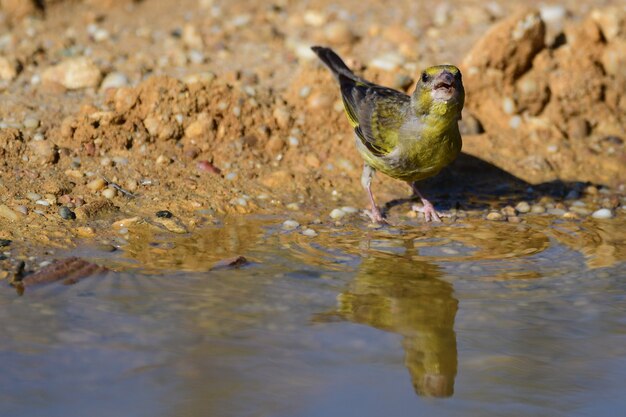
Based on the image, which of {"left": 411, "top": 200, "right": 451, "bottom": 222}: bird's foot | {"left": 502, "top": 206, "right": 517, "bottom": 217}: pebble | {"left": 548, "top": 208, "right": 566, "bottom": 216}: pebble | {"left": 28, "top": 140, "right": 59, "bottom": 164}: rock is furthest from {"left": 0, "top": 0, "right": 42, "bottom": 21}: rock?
{"left": 548, "top": 208, "right": 566, "bottom": 216}: pebble

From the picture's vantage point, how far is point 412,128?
6.50 meters

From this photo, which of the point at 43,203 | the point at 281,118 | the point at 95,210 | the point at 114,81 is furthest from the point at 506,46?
the point at 43,203

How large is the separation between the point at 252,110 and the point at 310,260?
2.05 m

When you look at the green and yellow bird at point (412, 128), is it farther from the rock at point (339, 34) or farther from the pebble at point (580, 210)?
the rock at point (339, 34)

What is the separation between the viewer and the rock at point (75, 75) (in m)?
7.45

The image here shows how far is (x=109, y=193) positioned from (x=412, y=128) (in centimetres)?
213

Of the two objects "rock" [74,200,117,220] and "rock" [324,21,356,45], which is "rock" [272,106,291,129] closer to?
"rock" [324,21,356,45]

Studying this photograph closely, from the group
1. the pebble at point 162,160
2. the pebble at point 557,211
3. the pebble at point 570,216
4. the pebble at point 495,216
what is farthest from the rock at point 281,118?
the pebble at point 570,216

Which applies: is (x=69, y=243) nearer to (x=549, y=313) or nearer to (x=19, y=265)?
(x=19, y=265)

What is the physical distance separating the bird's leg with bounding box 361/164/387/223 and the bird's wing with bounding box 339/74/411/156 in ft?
0.77

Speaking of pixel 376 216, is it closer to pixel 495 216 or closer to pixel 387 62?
pixel 495 216

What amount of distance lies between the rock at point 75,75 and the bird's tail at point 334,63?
177 centimetres

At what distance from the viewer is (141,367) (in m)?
4.12

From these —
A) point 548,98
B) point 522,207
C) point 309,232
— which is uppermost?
point 548,98
